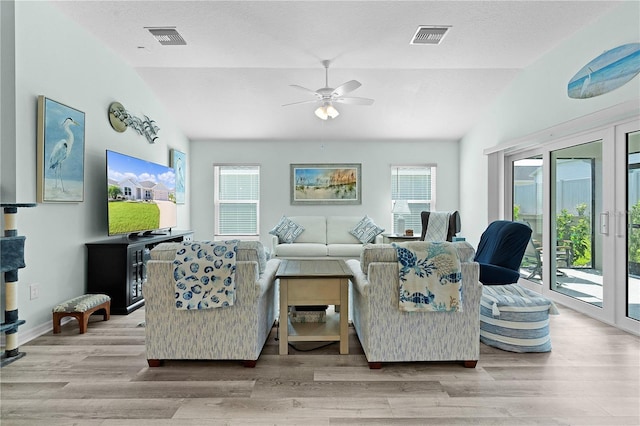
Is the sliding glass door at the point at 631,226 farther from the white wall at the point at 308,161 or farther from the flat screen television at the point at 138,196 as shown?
the flat screen television at the point at 138,196

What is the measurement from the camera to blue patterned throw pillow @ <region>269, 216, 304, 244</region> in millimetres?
6086

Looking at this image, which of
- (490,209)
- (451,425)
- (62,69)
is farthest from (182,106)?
(451,425)

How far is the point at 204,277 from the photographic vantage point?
2377 millimetres

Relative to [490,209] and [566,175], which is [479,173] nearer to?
[490,209]

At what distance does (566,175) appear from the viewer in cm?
413

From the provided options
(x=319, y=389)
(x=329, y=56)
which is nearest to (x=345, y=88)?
(x=329, y=56)

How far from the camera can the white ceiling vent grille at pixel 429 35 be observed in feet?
12.2

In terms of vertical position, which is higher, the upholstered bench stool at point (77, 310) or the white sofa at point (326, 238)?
the white sofa at point (326, 238)

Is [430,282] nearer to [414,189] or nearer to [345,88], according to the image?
[345,88]

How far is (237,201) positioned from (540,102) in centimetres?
518

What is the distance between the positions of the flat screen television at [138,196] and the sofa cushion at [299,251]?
1712 mm

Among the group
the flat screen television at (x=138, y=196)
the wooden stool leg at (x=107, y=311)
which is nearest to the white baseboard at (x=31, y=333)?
the wooden stool leg at (x=107, y=311)

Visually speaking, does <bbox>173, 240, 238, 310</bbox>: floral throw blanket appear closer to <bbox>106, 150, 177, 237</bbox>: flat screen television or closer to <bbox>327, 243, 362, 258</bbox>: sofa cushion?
<bbox>106, 150, 177, 237</bbox>: flat screen television

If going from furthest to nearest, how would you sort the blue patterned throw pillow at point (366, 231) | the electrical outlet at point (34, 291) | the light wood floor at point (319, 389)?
the blue patterned throw pillow at point (366, 231) < the electrical outlet at point (34, 291) < the light wood floor at point (319, 389)
